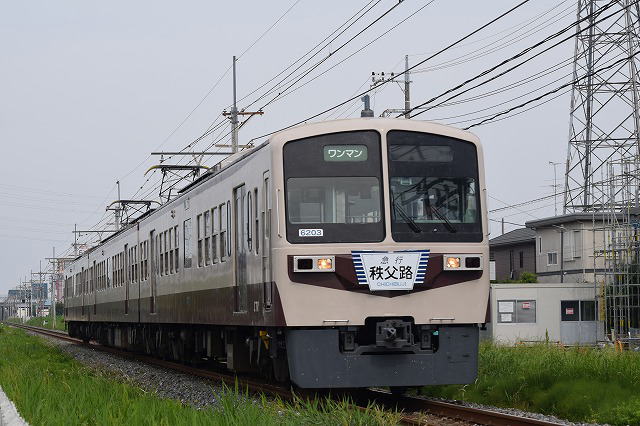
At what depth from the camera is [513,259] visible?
177 ft

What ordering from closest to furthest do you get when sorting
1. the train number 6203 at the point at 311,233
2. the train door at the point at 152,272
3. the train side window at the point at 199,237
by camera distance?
the train number 6203 at the point at 311,233 → the train side window at the point at 199,237 → the train door at the point at 152,272

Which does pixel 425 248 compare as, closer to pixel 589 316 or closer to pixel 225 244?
pixel 225 244

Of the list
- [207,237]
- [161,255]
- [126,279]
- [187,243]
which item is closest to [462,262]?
[207,237]

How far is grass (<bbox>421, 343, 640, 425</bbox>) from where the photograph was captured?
427 inches

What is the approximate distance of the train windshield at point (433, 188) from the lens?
11945 mm

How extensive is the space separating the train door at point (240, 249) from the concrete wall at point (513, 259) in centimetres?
3882

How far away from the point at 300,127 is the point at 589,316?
1209 inches

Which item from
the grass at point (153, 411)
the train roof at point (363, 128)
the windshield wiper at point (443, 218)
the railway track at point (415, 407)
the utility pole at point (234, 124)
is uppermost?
the utility pole at point (234, 124)

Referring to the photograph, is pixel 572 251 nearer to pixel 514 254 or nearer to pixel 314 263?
pixel 514 254

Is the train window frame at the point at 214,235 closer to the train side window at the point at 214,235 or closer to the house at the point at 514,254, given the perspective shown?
the train side window at the point at 214,235

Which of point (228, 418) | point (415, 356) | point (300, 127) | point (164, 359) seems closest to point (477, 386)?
point (415, 356)

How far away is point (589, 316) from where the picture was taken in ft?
134

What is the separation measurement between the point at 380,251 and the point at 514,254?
43.2 m

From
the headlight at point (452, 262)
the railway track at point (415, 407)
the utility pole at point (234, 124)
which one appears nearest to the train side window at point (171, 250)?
the railway track at point (415, 407)
